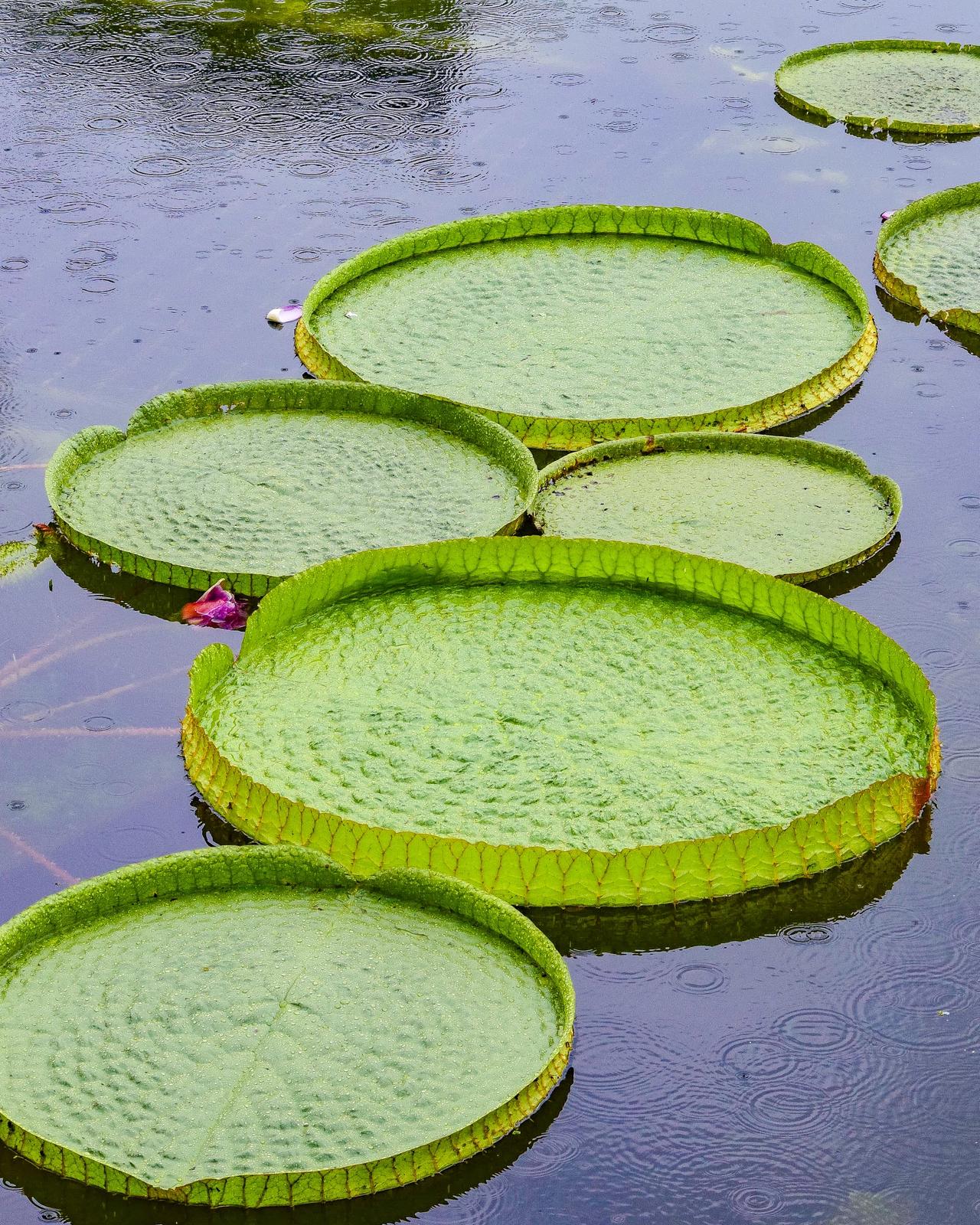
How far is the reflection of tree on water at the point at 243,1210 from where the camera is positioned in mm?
2029

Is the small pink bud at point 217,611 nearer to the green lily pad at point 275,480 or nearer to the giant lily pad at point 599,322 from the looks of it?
the green lily pad at point 275,480

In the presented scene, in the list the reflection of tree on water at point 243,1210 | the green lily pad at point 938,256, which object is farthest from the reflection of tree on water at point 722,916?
the green lily pad at point 938,256

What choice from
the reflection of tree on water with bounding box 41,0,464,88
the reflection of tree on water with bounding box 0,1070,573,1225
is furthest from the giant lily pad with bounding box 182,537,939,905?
the reflection of tree on water with bounding box 41,0,464,88

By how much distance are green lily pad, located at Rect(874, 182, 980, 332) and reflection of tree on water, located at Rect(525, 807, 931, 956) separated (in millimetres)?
2245

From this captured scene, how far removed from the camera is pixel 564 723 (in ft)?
9.27

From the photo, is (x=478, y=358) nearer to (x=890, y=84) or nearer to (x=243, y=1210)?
(x=243, y=1210)

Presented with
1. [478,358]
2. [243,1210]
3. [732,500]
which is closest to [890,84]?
[478,358]

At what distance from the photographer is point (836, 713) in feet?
9.35

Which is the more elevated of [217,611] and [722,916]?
[217,611]

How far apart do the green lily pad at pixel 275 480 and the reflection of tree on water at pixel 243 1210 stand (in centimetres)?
139

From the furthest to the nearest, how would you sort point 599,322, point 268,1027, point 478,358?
point 599,322 → point 478,358 → point 268,1027

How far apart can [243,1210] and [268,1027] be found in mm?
274

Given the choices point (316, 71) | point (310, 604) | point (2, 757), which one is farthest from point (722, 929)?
point (316, 71)

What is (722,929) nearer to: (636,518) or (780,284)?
(636,518)
